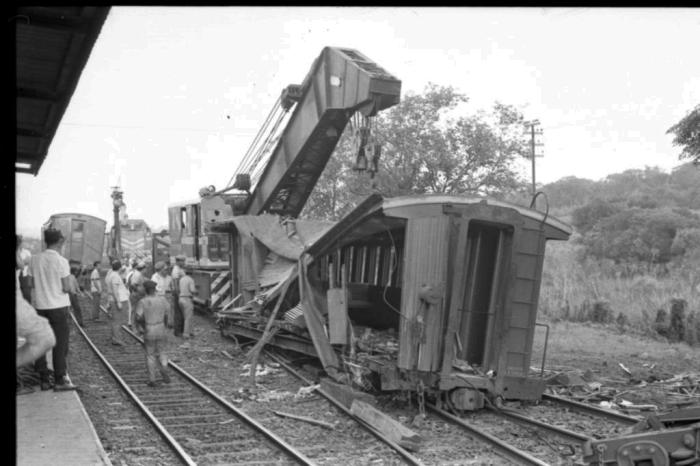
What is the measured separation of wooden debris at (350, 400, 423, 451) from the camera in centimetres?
724

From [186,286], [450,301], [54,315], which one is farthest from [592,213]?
[54,315]

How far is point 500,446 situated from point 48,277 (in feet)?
17.6

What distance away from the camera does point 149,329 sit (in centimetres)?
1029

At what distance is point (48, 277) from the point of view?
26.7 feet

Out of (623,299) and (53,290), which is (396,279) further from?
(623,299)

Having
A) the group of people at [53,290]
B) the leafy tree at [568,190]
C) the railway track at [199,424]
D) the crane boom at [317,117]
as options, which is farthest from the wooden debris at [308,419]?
the leafy tree at [568,190]

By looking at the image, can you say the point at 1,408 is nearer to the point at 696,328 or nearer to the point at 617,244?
the point at 696,328

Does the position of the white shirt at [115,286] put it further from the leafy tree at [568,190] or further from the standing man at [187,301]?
the leafy tree at [568,190]

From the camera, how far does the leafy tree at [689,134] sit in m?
15.6

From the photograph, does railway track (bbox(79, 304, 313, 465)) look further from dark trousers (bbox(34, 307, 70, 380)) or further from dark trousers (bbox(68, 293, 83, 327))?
dark trousers (bbox(68, 293, 83, 327))

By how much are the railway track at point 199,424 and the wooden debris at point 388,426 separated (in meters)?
1.04

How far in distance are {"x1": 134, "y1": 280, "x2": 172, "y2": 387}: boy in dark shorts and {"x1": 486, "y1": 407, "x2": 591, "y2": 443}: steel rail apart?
4814 millimetres

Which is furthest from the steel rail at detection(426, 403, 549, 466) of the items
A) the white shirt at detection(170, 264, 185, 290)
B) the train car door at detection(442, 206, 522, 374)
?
the white shirt at detection(170, 264, 185, 290)

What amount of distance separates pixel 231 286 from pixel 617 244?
2154cm
